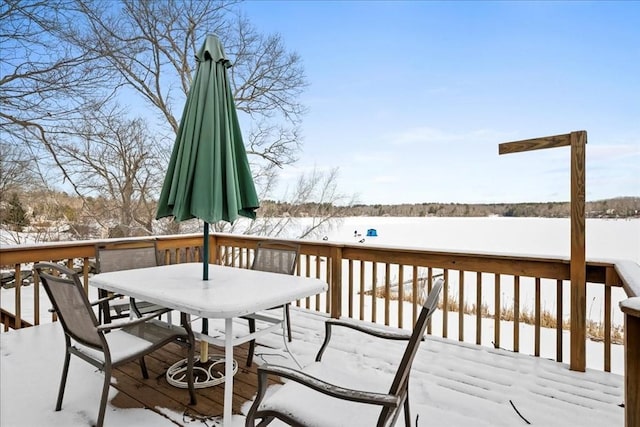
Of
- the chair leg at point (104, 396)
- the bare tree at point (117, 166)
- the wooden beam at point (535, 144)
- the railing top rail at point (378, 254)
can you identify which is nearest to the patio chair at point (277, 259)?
the railing top rail at point (378, 254)

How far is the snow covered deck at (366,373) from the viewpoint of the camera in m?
2.23

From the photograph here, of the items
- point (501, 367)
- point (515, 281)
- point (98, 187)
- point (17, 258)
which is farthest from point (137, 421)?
point (98, 187)

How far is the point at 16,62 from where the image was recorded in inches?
235

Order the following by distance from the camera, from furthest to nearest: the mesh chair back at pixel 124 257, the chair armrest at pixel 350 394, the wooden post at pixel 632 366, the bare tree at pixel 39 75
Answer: the bare tree at pixel 39 75 < the mesh chair back at pixel 124 257 < the chair armrest at pixel 350 394 < the wooden post at pixel 632 366

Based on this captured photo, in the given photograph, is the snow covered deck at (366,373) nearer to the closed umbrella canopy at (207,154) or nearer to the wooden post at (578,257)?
the wooden post at (578,257)

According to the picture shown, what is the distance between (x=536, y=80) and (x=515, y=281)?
606cm

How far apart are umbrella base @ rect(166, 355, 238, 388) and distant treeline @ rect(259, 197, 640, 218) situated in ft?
10.5

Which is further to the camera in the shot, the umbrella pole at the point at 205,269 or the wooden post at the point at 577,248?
the wooden post at the point at 577,248

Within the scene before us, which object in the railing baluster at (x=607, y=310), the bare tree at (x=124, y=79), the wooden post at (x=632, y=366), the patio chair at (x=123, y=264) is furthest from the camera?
the bare tree at (x=124, y=79)

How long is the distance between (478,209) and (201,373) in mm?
7452

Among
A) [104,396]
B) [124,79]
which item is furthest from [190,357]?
[124,79]

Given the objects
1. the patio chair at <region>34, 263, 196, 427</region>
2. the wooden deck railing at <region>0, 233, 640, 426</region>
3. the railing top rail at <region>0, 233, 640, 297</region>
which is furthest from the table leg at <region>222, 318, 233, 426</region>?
the railing top rail at <region>0, 233, 640, 297</region>

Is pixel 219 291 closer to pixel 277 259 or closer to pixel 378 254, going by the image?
pixel 277 259

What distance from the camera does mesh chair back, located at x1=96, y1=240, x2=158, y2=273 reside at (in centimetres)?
323
